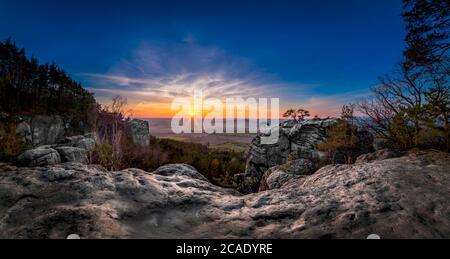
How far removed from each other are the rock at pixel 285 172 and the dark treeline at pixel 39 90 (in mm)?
19749

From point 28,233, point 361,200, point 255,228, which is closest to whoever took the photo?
point 28,233

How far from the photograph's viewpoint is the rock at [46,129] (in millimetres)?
20609

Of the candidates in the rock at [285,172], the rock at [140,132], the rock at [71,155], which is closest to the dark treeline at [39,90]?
the rock at [140,132]

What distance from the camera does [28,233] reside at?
242 cm

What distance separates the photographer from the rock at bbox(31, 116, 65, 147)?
20609mm

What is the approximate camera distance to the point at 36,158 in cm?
849

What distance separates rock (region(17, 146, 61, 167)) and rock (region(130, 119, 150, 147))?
1585cm

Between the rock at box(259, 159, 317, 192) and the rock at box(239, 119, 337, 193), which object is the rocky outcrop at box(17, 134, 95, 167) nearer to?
the rock at box(259, 159, 317, 192)

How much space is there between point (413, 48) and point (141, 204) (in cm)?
897

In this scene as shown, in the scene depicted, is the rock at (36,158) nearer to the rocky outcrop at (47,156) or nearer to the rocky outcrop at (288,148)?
the rocky outcrop at (47,156)

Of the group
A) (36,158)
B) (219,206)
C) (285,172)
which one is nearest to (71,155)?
(36,158)

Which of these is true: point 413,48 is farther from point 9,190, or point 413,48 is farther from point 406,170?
point 9,190

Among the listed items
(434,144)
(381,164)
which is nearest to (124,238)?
(381,164)

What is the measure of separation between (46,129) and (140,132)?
8.37m
